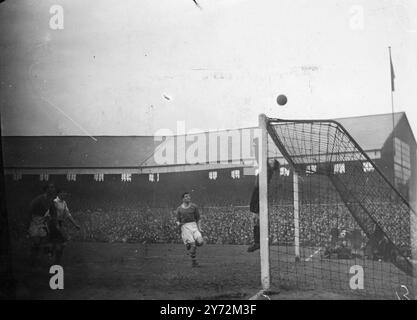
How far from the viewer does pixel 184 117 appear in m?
4.90

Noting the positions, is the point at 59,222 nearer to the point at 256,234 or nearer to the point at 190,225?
the point at 190,225

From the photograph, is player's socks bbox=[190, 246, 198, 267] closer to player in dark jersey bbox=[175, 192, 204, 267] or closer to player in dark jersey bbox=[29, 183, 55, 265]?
player in dark jersey bbox=[175, 192, 204, 267]

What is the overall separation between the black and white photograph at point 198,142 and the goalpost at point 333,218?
0.05 feet

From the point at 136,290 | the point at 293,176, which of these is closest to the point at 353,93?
the point at 293,176

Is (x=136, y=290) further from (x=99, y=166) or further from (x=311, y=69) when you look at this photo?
(x=311, y=69)

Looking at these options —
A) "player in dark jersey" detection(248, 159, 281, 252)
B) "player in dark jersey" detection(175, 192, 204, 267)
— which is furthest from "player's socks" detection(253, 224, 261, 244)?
"player in dark jersey" detection(175, 192, 204, 267)

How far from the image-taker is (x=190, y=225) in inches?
191

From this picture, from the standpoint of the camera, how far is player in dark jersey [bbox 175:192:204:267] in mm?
4812

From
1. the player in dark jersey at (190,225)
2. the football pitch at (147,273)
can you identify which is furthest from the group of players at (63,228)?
the football pitch at (147,273)

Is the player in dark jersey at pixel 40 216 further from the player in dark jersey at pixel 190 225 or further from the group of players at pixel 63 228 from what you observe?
the player in dark jersey at pixel 190 225

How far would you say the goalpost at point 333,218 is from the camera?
187 inches

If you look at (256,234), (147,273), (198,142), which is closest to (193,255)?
(147,273)

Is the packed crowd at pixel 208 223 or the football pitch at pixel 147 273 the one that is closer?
the football pitch at pixel 147 273

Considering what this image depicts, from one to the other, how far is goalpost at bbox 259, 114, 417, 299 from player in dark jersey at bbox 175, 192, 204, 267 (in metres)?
0.79
